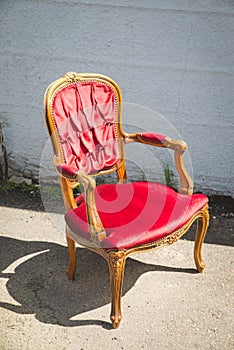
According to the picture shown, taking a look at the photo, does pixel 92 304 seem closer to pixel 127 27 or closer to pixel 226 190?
pixel 226 190

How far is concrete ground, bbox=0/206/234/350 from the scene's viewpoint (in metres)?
2.75

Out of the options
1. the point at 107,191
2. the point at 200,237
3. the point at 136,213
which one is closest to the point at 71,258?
the point at 107,191

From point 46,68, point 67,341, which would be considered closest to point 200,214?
point 67,341

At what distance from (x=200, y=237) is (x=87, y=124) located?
0.99 m

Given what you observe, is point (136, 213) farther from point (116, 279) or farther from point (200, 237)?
point (200, 237)

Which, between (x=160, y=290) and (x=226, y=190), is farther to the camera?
(x=226, y=190)

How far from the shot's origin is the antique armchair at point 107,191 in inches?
105

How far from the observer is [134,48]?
393 centimetres

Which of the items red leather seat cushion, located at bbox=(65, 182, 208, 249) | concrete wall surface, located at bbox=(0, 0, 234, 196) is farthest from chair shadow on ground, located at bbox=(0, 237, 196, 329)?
concrete wall surface, located at bbox=(0, 0, 234, 196)

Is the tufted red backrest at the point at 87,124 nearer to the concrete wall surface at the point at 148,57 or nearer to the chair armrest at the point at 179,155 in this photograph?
the chair armrest at the point at 179,155

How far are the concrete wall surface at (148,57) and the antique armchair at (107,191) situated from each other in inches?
31.7

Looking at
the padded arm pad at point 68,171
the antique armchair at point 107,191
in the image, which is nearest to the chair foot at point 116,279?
the antique armchair at point 107,191

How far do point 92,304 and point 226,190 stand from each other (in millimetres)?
1724

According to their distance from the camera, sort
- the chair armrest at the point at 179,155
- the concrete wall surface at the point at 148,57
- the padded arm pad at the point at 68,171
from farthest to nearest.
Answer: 1. the concrete wall surface at the point at 148,57
2. the chair armrest at the point at 179,155
3. the padded arm pad at the point at 68,171
